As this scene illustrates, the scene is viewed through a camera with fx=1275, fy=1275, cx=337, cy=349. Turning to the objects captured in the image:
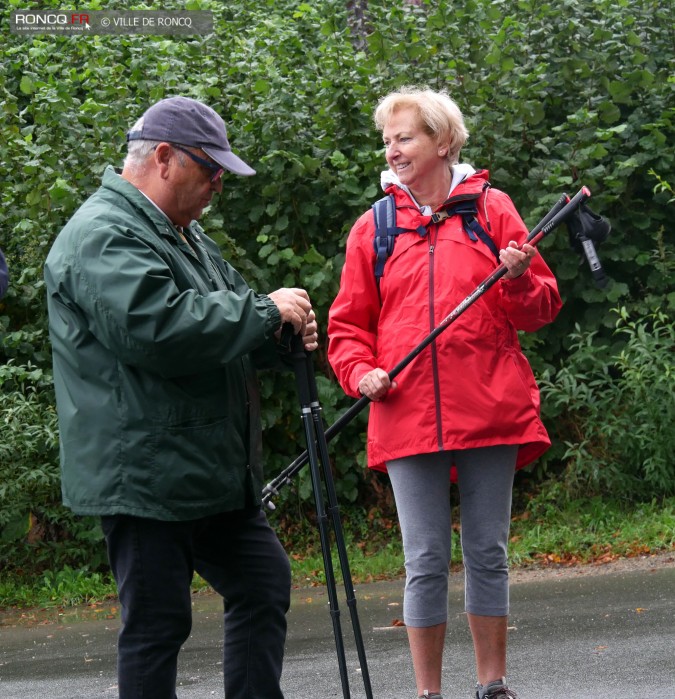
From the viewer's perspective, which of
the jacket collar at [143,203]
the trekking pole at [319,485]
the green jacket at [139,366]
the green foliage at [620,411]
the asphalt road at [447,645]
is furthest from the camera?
the green foliage at [620,411]

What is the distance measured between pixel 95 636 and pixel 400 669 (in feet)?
6.94

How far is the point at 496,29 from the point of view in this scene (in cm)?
→ 848

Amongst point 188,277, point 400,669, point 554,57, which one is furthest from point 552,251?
point 188,277

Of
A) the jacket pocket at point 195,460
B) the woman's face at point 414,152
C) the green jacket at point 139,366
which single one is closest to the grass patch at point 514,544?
the woman's face at point 414,152

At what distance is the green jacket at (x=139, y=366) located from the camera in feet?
11.5

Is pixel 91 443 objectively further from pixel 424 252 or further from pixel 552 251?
pixel 552 251

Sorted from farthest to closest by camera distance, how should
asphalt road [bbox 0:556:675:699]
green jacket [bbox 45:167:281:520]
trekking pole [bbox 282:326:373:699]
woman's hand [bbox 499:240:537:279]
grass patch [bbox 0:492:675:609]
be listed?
grass patch [bbox 0:492:675:609] → asphalt road [bbox 0:556:675:699] → woman's hand [bbox 499:240:537:279] → trekking pole [bbox 282:326:373:699] → green jacket [bbox 45:167:281:520]

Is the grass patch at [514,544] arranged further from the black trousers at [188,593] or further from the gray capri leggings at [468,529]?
the black trousers at [188,593]

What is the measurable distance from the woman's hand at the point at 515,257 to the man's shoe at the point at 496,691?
140cm

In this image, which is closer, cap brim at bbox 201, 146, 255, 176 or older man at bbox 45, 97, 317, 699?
older man at bbox 45, 97, 317, 699

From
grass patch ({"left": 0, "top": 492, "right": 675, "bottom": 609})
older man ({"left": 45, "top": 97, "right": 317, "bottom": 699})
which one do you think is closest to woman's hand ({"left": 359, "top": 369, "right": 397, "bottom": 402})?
older man ({"left": 45, "top": 97, "right": 317, "bottom": 699})

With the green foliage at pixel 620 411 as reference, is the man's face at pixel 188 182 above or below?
above

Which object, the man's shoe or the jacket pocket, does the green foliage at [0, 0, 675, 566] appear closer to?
the man's shoe

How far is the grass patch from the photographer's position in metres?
7.65
